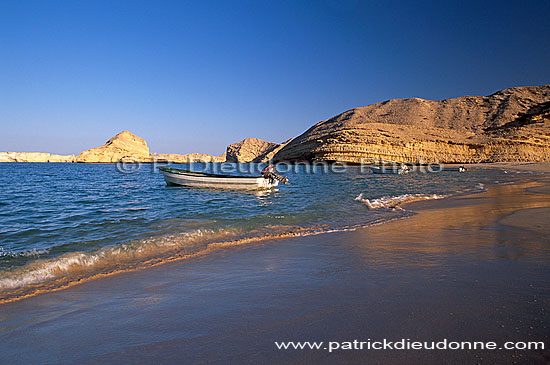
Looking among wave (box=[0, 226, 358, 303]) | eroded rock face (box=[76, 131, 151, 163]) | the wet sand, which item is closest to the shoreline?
wave (box=[0, 226, 358, 303])

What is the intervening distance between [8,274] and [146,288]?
2.63m

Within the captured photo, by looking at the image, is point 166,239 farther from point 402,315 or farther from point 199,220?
point 402,315

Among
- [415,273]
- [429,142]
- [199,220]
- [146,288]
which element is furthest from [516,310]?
[429,142]

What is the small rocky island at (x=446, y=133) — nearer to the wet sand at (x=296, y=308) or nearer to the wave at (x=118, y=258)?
the wave at (x=118, y=258)

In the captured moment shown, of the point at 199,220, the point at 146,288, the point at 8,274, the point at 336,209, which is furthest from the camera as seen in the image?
the point at 336,209

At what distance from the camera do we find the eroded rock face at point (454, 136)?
240 ft

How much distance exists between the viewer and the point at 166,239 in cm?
692

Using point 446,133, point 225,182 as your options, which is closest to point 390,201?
point 225,182

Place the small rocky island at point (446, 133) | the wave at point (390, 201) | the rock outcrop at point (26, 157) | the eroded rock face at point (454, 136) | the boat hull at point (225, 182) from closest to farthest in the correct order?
the wave at point (390, 201), the boat hull at point (225, 182), the eroded rock face at point (454, 136), the small rocky island at point (446, 133), the rock outcrop at point (26, 157)

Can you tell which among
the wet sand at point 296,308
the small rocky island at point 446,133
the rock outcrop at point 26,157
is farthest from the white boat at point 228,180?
the rock outcrop at point 26,157

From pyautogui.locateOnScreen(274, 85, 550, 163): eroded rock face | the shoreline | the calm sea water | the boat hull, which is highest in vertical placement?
pyautogui.locateOnScreen(274, 85, 550, 163): eroded rock face

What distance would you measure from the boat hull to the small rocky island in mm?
57644

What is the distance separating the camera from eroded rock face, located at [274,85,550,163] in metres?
73.1

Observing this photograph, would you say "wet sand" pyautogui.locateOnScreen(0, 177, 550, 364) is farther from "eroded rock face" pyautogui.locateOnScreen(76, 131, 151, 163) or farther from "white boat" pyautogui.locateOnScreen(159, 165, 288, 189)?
"eroded rock face" pyautogui.locateOnScreen(76, 131, 151, 163)
